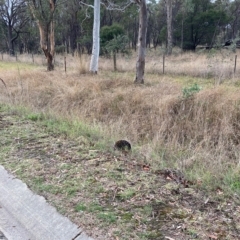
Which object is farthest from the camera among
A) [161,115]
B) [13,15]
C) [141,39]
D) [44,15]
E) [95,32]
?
[13,15]

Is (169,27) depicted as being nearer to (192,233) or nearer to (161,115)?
(161,115)

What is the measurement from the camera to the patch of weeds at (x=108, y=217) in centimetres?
214

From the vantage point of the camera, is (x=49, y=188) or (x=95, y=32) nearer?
(x=49, y=188)

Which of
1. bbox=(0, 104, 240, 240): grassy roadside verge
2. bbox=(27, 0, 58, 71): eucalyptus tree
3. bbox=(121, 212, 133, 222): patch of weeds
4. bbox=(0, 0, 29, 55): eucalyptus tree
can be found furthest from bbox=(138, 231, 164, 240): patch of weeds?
bbox=(0, 0, 29, 55): eucalyptus tree

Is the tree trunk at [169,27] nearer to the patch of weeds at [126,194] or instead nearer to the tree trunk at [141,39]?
the tree trunk at [141,39]

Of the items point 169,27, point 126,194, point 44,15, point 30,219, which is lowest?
point 30,219

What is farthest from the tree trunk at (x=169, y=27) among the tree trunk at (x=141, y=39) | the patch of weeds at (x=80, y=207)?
the patch of weeds at (x=80, y=207)

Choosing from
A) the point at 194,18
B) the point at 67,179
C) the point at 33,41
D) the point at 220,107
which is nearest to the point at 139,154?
the point at 67,179

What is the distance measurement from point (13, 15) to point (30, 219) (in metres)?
34.3

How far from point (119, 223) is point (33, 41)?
38.0 metres

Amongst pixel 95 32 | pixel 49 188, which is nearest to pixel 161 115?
pixel 49 188

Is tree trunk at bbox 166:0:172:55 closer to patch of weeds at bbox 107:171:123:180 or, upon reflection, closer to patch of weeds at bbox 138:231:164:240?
patch of weeds at bbox 107:171:123:180

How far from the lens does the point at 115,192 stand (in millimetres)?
2555

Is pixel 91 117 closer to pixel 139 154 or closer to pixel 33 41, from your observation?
pixel 139 154
